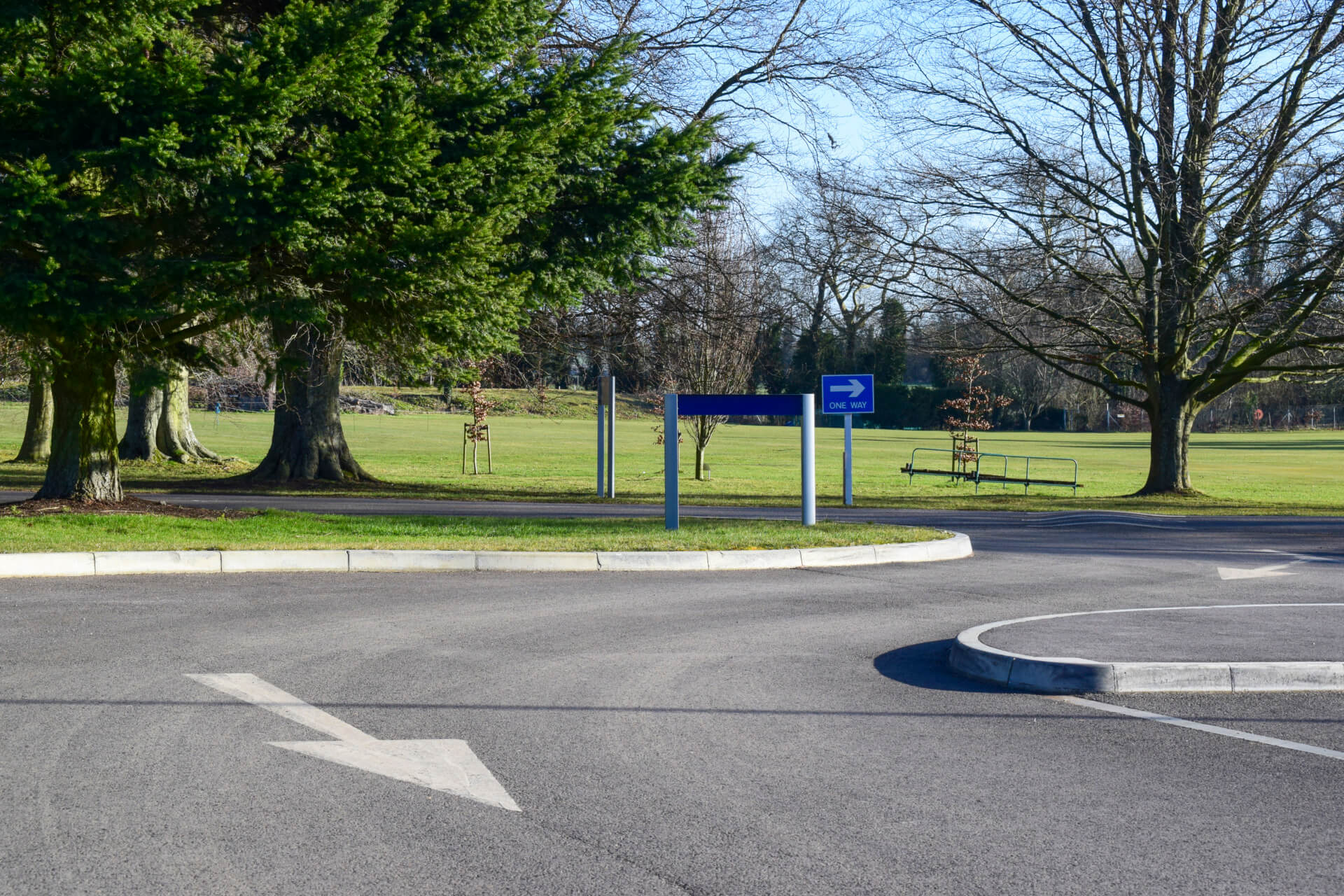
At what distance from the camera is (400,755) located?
5086 mm

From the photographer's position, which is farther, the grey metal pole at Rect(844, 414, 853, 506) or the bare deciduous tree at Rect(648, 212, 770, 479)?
the bare deciduous tree at Rect(648, 212, 770, 479)

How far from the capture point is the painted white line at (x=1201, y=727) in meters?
5.31

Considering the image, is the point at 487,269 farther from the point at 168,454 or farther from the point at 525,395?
the point at 525,395

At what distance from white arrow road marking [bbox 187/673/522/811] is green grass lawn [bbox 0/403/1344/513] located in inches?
667

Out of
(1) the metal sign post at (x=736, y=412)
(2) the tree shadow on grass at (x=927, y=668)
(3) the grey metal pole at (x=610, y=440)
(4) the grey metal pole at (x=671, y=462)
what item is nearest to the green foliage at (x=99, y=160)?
(4) the grey metal pole at (x=671, y=462)

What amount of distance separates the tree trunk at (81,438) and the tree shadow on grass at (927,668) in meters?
10.9

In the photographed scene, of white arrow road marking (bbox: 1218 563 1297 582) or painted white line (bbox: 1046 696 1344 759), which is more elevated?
painted white line (bbox: 1046 696 1344 759)

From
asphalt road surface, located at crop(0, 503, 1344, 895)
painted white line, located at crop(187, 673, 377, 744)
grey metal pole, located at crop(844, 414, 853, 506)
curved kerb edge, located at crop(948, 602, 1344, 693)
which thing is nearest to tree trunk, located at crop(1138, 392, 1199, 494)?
grey metal pole, located at crop(844, 414, 853, 506)

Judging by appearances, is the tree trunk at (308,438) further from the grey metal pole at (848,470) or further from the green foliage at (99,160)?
the green foliage at (99,160)

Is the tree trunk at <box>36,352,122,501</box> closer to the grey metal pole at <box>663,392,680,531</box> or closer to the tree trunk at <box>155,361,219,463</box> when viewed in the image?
the grey metal pole at <box>663,392,680,531</box>

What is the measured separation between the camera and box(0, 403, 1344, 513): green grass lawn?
24031mm

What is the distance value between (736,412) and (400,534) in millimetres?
4222

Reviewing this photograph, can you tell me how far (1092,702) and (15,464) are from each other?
30.4 metres

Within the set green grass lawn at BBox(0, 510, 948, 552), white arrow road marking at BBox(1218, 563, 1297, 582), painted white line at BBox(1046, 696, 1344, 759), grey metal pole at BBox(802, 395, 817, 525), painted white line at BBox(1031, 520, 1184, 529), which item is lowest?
painted white line at BBox(1031, 520, 1184, 529)
